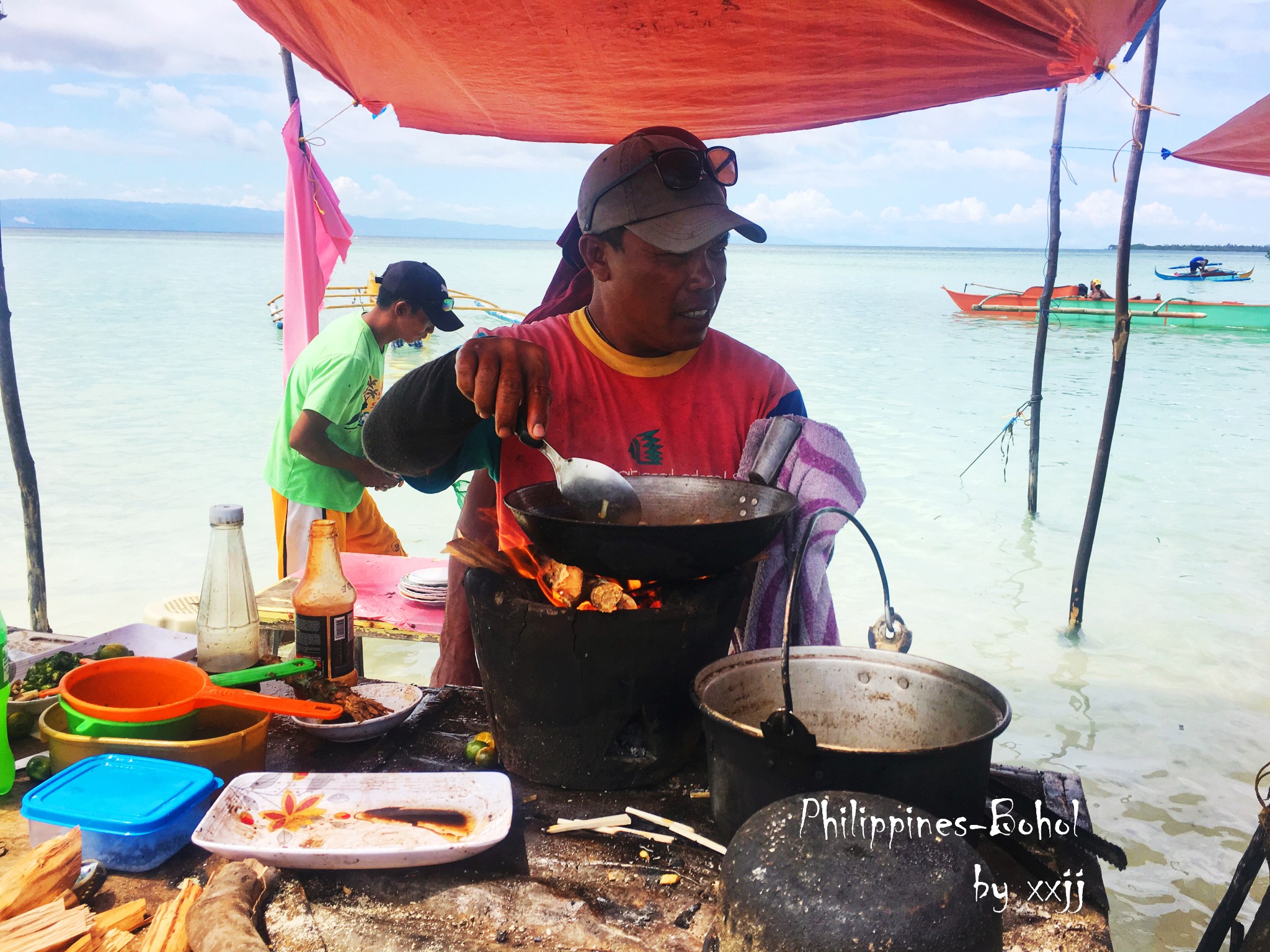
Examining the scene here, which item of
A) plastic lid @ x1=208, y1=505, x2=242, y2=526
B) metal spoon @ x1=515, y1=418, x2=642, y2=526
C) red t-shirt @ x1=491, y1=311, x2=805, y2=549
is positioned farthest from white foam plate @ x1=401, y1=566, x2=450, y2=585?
metal spoon @ x1=515, y1=418, x2=642, y2=526

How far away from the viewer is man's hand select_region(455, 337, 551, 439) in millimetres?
1907

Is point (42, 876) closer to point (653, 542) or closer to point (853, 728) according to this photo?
point (653, 542)

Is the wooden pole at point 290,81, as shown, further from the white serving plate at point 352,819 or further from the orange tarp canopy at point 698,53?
the white serving plate at point 352,819

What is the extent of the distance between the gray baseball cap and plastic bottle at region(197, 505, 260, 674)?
1.33 metres

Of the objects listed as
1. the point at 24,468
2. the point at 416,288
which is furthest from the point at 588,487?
the point at 24,468

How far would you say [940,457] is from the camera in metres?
14.3

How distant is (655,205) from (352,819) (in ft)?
5.88

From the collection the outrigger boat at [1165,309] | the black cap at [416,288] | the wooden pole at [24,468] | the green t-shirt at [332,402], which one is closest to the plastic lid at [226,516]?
the green t-shirt at [332,402]

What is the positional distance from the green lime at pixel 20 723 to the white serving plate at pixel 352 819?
69 cm

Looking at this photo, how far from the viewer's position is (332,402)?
4.93m

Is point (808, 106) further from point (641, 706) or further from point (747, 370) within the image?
point (641, 706)

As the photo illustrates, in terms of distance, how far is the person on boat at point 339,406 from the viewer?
195 inches

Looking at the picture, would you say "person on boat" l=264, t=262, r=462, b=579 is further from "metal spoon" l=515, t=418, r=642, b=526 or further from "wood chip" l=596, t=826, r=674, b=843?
"wood chip" l=596, t=826, r=674, b=843

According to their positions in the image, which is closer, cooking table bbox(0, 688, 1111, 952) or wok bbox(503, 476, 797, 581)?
cooking table bbox(0, 688, 1111, 952)
